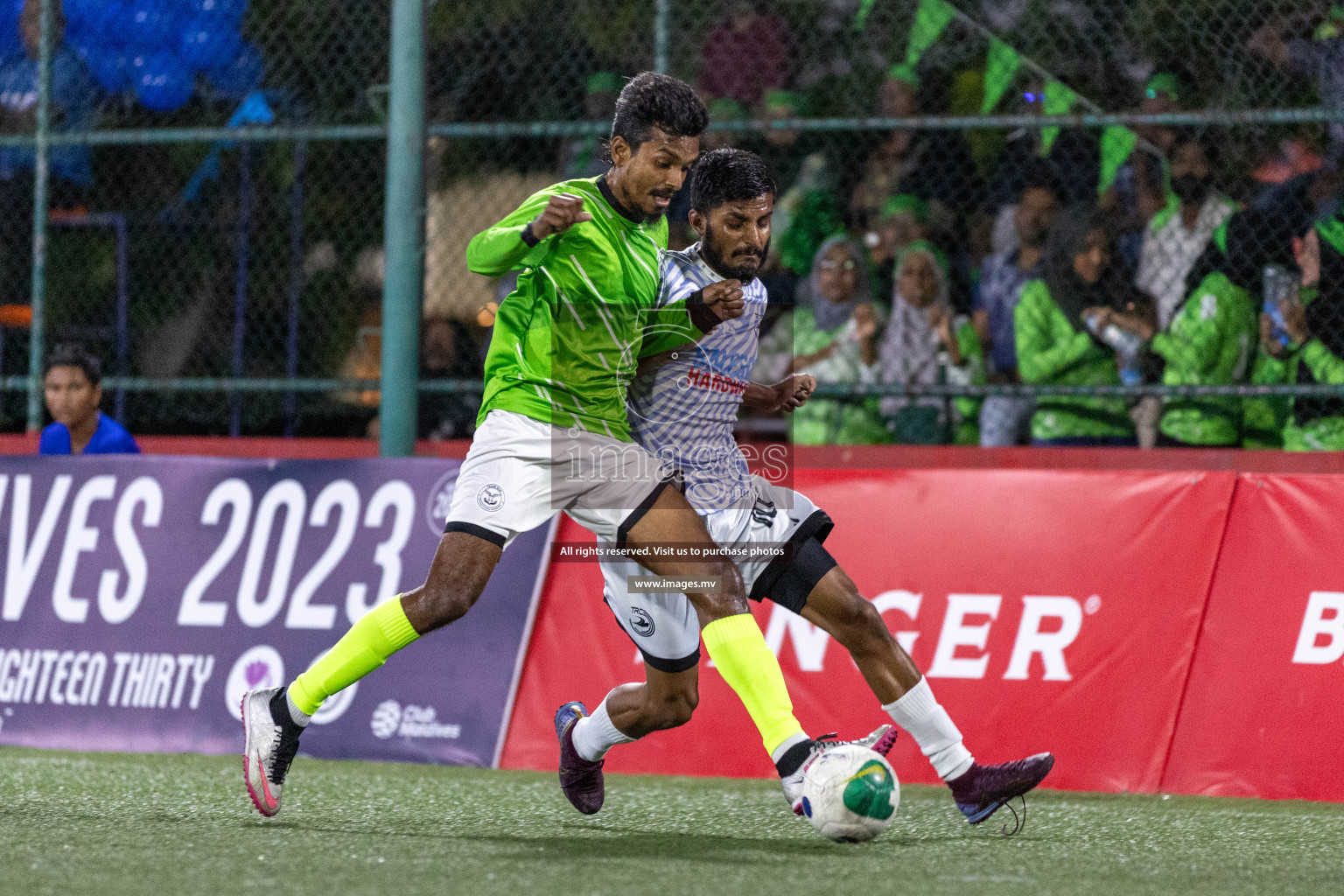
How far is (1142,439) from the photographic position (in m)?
6.99

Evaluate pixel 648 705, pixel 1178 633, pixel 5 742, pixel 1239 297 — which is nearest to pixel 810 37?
pixel 1239 297

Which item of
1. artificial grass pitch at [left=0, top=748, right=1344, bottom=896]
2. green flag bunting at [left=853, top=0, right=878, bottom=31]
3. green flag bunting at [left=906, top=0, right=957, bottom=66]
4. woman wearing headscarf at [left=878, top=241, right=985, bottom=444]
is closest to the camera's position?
artificial grass pitch at [left=0, top=748, right=1344, bottom=896]

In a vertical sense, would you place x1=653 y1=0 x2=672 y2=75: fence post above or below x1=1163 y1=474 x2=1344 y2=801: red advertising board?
above

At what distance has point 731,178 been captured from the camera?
4621 mm

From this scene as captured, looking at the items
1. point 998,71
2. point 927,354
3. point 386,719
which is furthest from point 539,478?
point 998,71

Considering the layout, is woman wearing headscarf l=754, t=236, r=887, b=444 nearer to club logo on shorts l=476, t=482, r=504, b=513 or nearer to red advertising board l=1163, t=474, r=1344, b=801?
red advertising board l=1163, t=474, r=1344, b=801

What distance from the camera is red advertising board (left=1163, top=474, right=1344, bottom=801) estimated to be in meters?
5.67

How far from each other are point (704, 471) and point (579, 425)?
386mm

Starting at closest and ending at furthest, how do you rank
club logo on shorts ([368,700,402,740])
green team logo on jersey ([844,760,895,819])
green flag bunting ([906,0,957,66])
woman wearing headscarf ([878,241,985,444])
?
green team logo on jersey ([844,760,895,819])
club logo on shorts ([368,700,402,740])
woman wearing headscarf ([878,241,985,444])
green flag bunting ([906,0,957,66])

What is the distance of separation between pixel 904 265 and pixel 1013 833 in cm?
339

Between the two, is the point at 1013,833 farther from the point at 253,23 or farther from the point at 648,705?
the point at 253,23

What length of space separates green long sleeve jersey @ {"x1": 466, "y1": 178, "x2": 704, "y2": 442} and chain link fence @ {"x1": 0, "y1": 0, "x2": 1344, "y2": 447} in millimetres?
2516

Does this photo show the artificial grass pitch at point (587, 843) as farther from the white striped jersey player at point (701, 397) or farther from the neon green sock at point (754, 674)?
the white striped jersey player at point (701, 397)

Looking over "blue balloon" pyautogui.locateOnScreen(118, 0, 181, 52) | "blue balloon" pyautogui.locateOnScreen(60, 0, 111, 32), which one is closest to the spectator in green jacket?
"blue balloon" pyautogui.locateOnScreen(118, 0, 181, 52)
